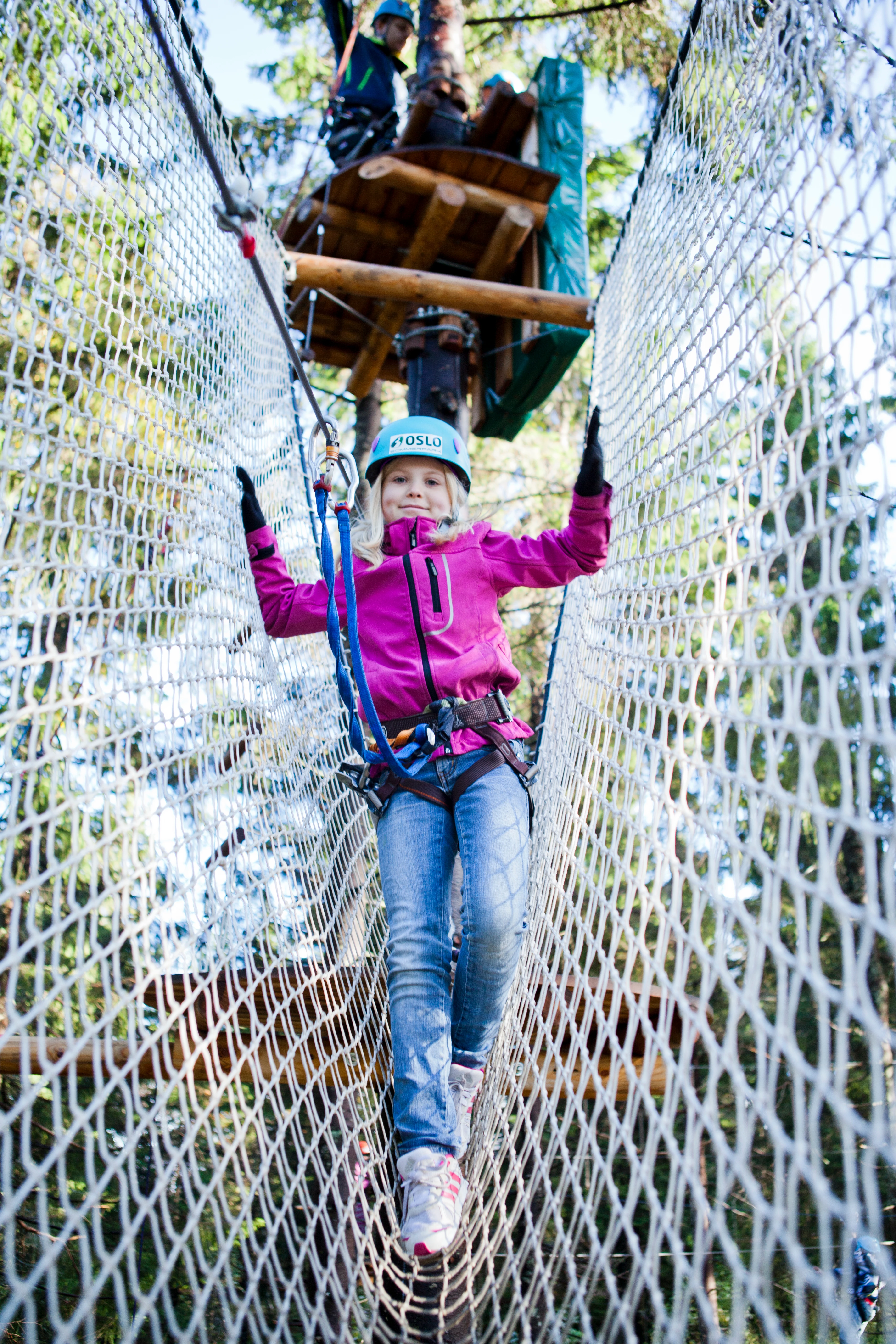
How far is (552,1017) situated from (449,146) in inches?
96.1

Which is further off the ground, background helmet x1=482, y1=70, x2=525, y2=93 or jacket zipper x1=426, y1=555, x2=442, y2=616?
background helmet x1=482, y1=70, x2=525, y2=93

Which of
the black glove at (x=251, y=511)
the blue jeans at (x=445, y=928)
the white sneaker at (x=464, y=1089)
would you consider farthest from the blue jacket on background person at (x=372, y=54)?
the white sneaker at (x=464, y=1089)

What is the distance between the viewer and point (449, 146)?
8.92ft

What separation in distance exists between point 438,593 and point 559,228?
196 cm

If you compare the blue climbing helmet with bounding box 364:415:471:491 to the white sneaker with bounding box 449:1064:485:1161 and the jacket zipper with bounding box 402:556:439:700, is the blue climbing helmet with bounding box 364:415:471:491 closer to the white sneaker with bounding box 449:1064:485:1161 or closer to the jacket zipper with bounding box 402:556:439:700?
the jacket zipper with bounding box 402:556:439:700

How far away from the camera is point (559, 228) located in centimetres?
300

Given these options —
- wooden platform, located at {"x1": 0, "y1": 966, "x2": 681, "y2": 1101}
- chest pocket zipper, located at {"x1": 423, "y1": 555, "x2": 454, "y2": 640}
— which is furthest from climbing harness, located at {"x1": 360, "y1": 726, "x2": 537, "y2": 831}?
wooden platform, located at {"x1": 0, "y1": 966, "x2": 681, "y2": 1101}

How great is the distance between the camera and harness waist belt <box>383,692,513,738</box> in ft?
4.94

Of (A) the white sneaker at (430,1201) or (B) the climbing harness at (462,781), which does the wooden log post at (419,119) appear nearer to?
(B) the climbing harness at (462,781)

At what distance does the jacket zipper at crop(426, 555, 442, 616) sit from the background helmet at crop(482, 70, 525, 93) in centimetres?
201

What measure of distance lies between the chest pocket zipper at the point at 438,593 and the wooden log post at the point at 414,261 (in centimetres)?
139

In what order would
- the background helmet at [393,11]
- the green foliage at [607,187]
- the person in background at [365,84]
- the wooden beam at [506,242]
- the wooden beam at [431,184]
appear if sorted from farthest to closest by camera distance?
the green foliage at [607,187], the background helmet at [393,11], the person in background at [365,84], the wooden beam at [506,242], the wooden beam at [431,184]

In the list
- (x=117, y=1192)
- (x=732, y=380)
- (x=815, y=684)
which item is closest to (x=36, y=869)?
(x=732, y=380)

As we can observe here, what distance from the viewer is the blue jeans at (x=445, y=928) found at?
1.30 meters
